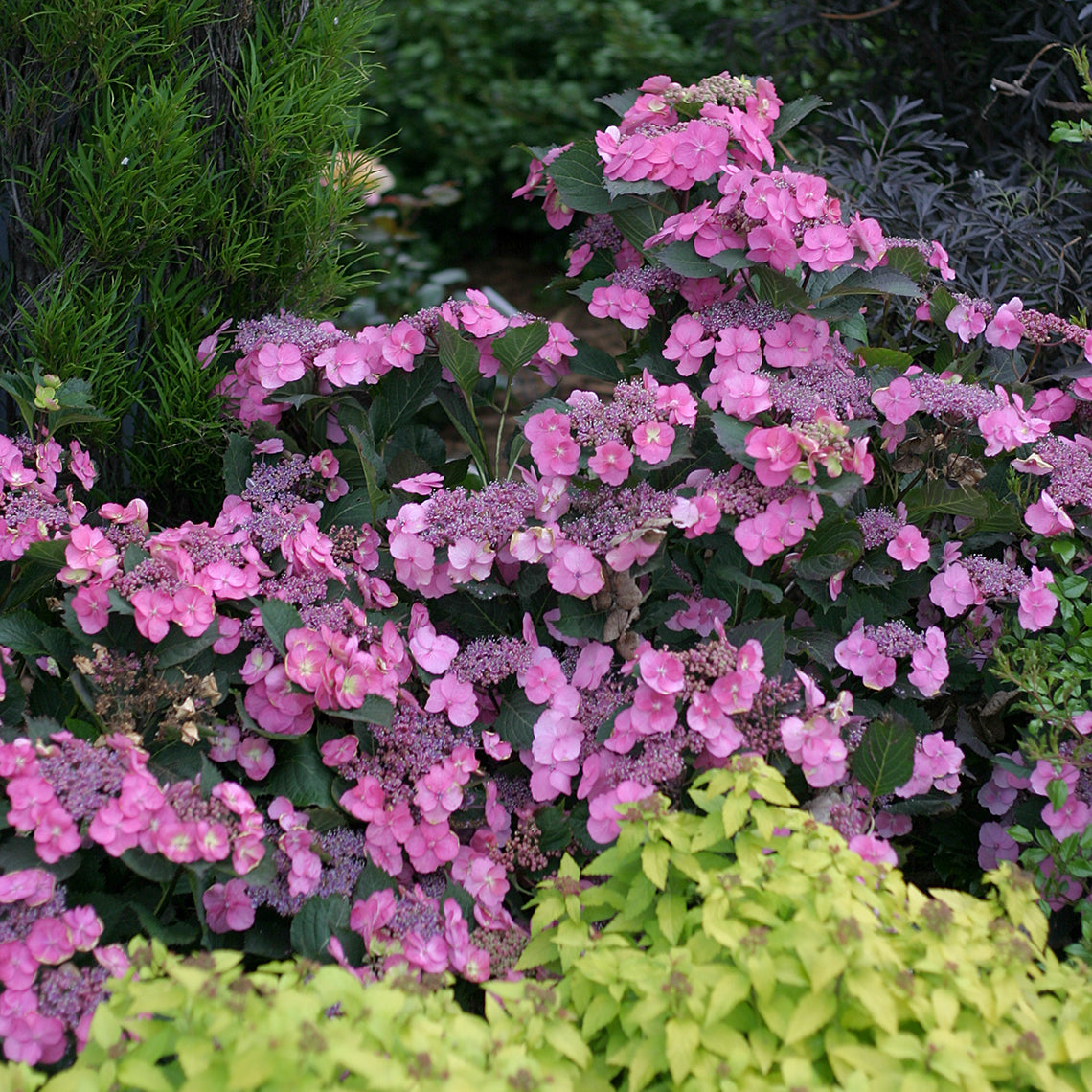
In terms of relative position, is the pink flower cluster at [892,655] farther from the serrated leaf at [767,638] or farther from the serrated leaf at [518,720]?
the serrated leaf at [518,720]

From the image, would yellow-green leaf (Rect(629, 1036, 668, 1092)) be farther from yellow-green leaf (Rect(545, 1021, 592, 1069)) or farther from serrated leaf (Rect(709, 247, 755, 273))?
serrated leaf (Rect(709, 247, 755, 273))

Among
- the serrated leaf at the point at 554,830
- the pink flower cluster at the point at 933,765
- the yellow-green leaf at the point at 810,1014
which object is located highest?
the yellow-green leaf at the point at 810,1014

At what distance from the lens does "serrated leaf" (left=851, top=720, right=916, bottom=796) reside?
1.61 metres

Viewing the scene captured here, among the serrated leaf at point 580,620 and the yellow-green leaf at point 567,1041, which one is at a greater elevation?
the yellow-green leaf at point 567,1041

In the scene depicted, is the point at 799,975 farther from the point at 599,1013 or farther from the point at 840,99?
the point at 840,99

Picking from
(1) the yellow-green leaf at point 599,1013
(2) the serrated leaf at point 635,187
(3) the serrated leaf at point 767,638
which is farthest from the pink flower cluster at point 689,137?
(1) the yellow-green leaf at point 599,1013

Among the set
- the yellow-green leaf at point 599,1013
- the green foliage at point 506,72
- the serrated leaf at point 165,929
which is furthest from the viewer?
the green foliage at point 506,72

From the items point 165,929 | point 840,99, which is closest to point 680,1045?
point 165,929

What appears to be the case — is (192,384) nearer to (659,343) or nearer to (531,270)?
(659,343)

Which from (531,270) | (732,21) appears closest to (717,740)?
(732,21)

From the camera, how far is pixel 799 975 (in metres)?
1.20

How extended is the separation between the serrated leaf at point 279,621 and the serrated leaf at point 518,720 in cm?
32

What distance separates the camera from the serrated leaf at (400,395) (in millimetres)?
1987

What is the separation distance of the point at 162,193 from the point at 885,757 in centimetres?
142
